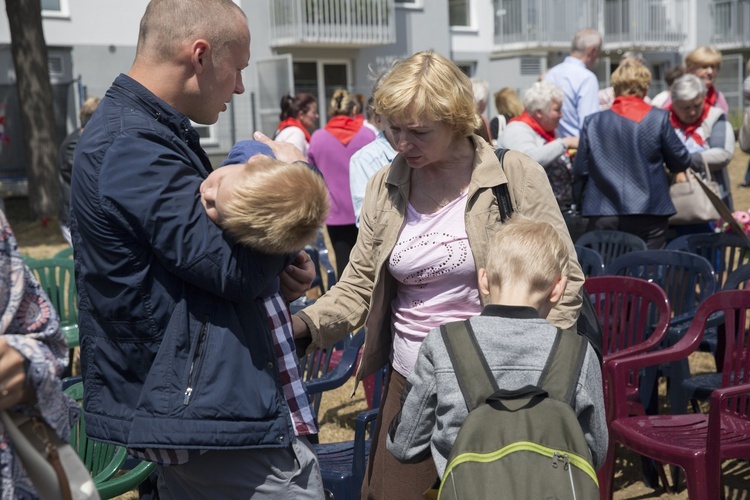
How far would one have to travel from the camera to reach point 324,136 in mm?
7316

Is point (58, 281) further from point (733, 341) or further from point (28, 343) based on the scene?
point (28, 343)

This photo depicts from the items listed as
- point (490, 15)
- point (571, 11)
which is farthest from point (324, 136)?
point (571, 11)

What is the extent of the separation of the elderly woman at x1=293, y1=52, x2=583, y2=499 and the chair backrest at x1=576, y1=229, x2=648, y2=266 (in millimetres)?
3161

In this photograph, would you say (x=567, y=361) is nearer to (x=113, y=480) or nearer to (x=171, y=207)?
(x=171, y=207)

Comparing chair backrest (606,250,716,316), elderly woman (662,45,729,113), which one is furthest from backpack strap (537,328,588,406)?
elderly woman (662,45,729,113)

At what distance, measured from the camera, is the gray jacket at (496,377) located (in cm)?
210

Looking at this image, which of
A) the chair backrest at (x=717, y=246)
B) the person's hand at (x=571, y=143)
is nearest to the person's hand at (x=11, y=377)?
the chair backrest at (x=717, y=246)

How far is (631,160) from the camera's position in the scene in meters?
5.84

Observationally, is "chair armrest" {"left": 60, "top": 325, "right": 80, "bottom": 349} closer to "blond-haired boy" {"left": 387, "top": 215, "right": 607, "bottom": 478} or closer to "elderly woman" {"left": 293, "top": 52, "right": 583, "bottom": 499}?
"elderly woman" {"left": 293, "top": 52, "right": 583, "bottom": 499}

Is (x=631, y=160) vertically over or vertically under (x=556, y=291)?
over

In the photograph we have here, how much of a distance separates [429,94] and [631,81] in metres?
3.77

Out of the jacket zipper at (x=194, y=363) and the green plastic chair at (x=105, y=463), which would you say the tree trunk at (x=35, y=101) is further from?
the jacket zipper at (x=194, y=363)

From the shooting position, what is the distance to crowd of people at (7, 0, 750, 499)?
184 centimetres

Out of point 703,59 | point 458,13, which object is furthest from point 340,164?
point 458,13
